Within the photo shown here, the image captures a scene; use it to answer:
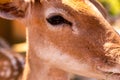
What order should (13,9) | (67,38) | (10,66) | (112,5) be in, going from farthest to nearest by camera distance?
(112,5)
(10,66)
(13,9)
(67,38)

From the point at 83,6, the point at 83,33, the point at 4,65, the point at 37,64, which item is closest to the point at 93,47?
the point at 83,33

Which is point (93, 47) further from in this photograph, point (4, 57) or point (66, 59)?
point (4, 57)

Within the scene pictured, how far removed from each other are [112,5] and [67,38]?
5153 millimetres

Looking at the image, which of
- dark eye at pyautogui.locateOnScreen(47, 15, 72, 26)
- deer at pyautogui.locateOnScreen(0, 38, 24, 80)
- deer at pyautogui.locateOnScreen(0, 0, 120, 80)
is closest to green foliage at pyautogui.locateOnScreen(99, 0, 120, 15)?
deer at pyautogui.locateOnScreen(0, 38, 24, 80)

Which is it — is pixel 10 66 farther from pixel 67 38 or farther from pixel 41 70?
pixel 67 38

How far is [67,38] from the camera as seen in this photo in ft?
6.31

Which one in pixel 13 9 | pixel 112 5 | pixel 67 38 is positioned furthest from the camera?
pixel 112 5

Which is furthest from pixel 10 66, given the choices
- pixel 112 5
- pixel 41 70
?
pixel 112 5

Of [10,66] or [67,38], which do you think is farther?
[10,66]

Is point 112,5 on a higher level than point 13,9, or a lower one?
higher

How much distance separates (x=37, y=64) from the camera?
6.84 feet

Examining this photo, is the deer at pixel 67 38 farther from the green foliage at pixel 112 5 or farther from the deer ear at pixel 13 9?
the green foliage at pixel 112 5

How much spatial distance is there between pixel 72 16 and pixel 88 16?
7cm

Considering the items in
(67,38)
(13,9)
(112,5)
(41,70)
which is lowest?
(41,70)
